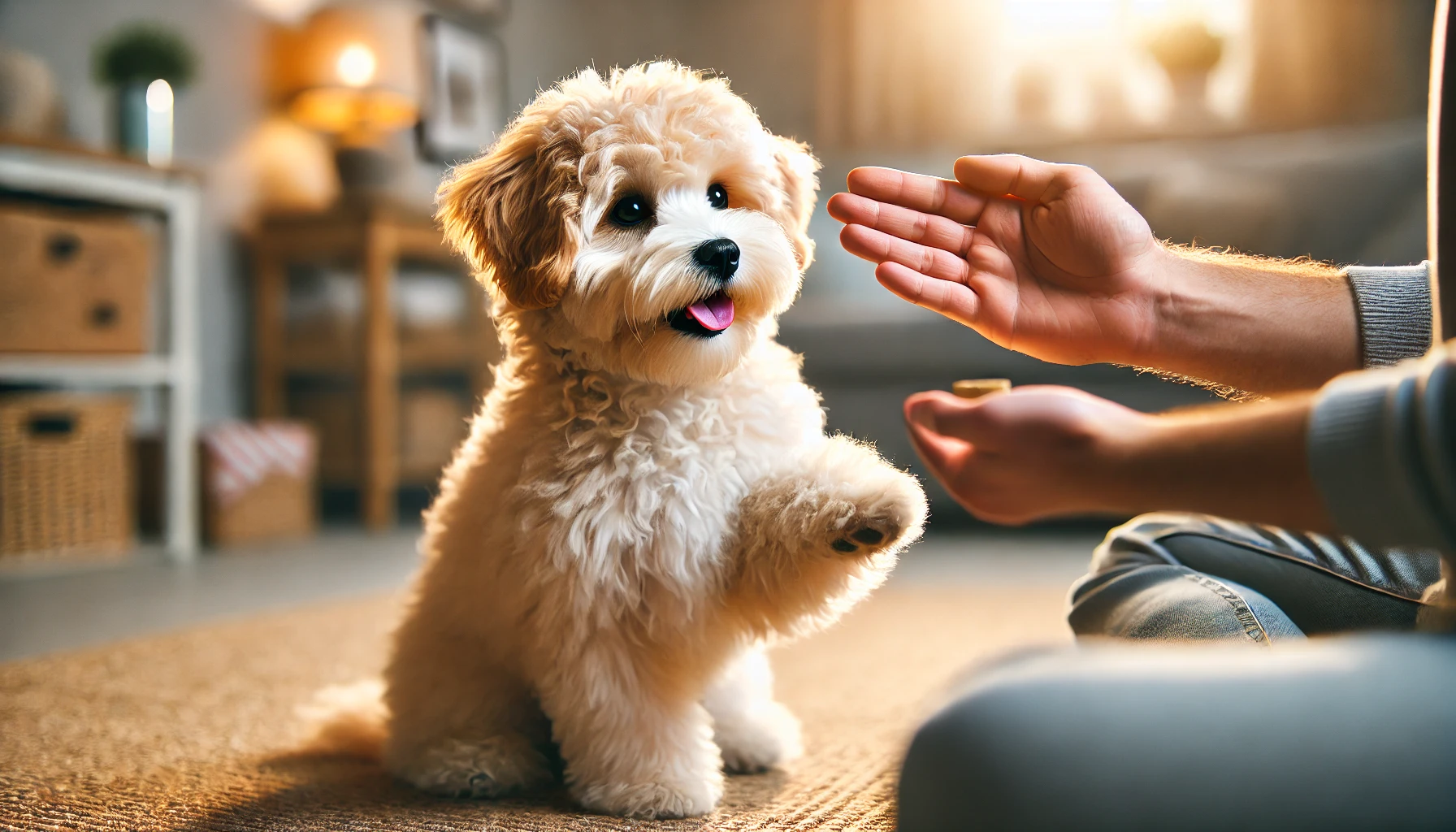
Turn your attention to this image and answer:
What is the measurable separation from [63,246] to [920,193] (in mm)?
2628

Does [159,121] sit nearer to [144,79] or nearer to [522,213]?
[144,79]

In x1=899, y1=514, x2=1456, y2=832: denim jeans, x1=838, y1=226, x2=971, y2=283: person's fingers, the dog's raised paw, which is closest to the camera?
x1=899, y1=514, x2=1456, y2=832: denim jeans

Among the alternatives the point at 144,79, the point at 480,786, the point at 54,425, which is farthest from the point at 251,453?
the point at 480,786

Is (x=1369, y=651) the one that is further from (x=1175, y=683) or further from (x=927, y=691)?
(x=927, y=691)

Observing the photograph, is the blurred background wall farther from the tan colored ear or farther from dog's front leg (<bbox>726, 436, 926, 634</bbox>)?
dog's front leg (<bbox>726, 436, 926, 634</bbox>)

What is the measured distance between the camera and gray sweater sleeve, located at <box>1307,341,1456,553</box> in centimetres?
54

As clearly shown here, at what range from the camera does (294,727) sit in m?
1.47

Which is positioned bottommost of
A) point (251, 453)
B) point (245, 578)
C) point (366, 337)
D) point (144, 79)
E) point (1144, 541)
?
point (245, 578)

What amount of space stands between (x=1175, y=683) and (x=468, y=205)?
898mm

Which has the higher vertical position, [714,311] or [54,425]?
[714,311]

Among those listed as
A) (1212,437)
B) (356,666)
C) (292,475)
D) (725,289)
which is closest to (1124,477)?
(1212,437)

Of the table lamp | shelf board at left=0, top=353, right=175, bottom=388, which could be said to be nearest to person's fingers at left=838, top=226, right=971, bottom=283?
shelf board at left=0, top=353, right=175, bottom=388

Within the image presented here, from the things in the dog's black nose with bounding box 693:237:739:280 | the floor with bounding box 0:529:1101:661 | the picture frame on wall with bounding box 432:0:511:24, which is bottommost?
the floor with bounding box 0:529:1101:661

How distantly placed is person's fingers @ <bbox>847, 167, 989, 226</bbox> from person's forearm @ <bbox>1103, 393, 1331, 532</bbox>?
554 mm
